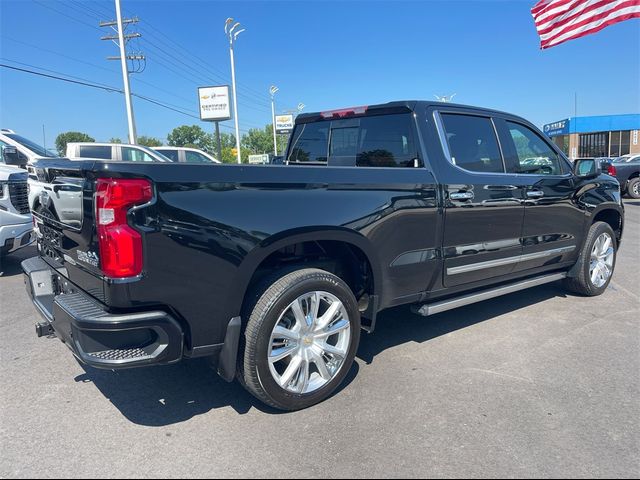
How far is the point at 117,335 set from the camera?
2408mm

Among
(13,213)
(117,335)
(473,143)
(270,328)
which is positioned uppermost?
(473,143)

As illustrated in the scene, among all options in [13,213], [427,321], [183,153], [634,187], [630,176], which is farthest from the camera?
[634,187]

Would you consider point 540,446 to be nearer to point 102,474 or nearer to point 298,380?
point 298,380

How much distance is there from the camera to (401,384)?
3361 millimetres

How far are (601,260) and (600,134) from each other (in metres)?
49.0

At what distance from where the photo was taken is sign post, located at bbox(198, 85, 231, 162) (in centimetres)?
3934

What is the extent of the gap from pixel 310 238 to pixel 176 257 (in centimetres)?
85

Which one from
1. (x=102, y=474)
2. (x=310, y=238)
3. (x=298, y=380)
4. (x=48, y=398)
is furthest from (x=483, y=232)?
(x=48, y=398)

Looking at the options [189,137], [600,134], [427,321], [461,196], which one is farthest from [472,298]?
[189,137]

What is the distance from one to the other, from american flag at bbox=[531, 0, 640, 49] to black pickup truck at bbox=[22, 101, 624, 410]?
442 centimetres

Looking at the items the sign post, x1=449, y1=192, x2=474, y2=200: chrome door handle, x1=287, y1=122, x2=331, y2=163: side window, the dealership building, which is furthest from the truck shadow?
the dealership building

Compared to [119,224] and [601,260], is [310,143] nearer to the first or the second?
[119,224]

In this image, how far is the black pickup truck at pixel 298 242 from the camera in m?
2.42

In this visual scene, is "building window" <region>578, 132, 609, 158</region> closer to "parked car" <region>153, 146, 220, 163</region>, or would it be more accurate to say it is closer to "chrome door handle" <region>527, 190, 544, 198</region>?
"parked car" <region>153, 146, 220, 163</region>
